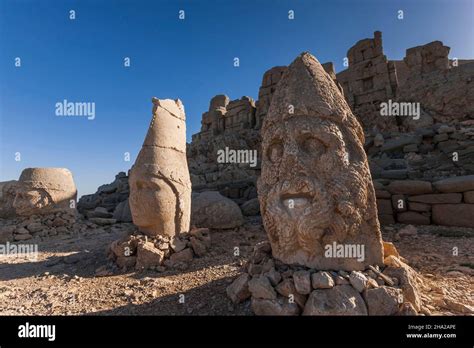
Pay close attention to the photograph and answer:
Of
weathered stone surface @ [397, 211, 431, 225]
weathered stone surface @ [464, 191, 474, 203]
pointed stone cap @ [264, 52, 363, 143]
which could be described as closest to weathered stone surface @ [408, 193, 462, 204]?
weathered stone surface @ [464, 191, 474, 203]

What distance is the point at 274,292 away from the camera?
211 cm

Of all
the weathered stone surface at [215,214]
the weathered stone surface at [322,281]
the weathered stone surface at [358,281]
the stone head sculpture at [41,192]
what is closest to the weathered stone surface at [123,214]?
the stone head sculpture at [41,192]

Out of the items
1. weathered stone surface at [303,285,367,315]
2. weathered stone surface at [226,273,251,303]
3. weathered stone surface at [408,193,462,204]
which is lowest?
weathered stone surface at [226,273,251,303]

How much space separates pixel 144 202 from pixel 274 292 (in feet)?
9.63

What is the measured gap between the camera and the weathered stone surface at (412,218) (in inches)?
210

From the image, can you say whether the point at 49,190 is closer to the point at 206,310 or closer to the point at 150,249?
the point at 150,249

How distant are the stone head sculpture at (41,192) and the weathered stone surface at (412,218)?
8755 millimetres

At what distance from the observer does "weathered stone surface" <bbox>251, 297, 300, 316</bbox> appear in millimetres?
1974

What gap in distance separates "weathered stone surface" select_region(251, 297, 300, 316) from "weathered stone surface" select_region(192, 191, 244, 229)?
384 cm

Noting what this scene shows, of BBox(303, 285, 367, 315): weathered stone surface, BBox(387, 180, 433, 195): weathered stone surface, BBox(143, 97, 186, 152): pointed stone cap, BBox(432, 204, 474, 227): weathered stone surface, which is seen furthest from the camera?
BBox(387, 180, 433, 195): weathered stone surface

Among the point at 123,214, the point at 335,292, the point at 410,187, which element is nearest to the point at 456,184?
the point at 410,187

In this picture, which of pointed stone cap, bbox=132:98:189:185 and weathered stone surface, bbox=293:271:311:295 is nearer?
weathered stone surface, bbox=293:271:311:295

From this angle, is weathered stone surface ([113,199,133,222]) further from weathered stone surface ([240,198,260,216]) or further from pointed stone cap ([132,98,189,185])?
pointed stone cap ([132,98,189,185])
